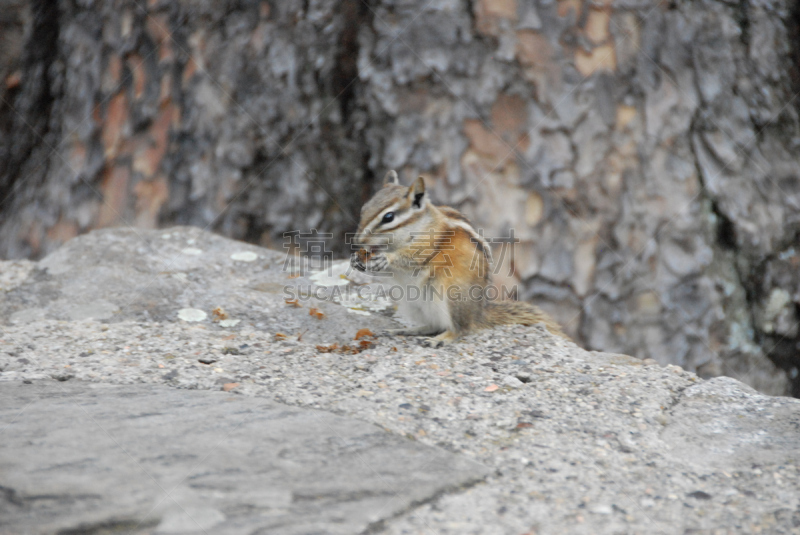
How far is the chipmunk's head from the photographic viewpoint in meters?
3.06

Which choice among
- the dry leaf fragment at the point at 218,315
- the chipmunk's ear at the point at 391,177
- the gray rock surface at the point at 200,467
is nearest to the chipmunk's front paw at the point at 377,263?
the chipmunk's ear at the point at 391,177

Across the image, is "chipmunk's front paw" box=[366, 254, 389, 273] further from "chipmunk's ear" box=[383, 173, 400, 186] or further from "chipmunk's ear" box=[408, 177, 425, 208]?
"chipmunk's ear" box=[383, 173, 400, 186]

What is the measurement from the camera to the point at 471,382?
7.69 ft

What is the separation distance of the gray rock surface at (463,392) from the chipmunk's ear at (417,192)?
2.02 feet

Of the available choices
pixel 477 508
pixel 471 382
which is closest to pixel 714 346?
pixel 471 382

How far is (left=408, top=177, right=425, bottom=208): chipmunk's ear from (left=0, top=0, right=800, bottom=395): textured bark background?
0.55 meters

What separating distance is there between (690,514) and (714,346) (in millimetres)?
2243

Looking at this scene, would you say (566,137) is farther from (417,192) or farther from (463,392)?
(463,392)

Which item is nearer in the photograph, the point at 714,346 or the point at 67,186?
the point at 714,346

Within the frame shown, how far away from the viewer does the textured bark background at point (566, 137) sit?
3502mm

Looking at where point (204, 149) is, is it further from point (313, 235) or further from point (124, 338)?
point (124, 338)

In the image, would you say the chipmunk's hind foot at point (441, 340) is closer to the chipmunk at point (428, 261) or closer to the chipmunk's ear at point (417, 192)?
the chipmunk at point (428, 261)

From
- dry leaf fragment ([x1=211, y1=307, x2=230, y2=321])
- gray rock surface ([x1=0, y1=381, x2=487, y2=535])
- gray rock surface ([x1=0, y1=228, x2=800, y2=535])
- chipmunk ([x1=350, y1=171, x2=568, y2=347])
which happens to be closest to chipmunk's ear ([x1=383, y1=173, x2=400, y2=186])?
chipmunk ([x1=350, y1=171, x2=568, y2=347])

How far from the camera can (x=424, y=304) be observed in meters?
3.14
